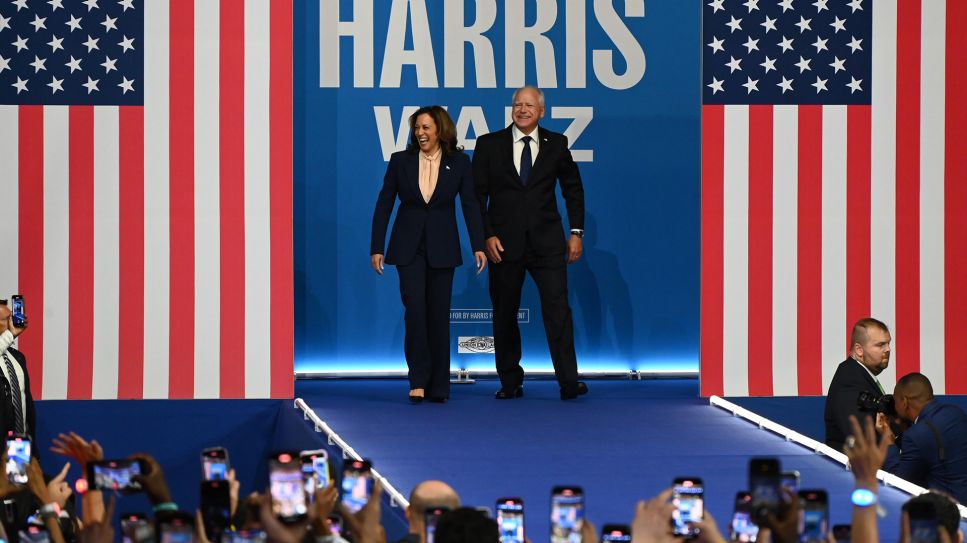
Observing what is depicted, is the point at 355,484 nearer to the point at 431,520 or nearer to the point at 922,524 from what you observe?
the point at 431,520

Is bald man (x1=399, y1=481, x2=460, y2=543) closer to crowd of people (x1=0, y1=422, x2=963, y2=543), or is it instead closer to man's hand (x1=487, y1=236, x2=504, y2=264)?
crowd of people (x1=0, y1=422, x2=963, y2=543)

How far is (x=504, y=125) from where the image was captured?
29.3 ft

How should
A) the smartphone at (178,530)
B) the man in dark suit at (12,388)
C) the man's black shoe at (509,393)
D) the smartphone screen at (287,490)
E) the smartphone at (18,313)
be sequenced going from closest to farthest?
the smartphone at (178,530) → the smartphone screen at (287,490) → the man in dark suit at (12,388) → the smartphone at (18,313) → the man's black shoe at (509,393)

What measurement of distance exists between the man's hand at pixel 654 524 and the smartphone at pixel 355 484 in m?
0.58

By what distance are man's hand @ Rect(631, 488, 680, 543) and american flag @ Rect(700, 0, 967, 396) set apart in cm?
495

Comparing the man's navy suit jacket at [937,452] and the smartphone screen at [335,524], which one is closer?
the smartphone screen at [335,524]

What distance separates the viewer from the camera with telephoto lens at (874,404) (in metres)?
6.22

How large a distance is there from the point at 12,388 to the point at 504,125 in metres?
3.38

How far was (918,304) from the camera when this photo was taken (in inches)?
319

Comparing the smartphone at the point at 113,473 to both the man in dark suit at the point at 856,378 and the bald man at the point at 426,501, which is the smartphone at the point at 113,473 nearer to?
the bald man at the point at 426,501

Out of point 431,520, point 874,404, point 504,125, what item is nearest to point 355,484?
point 431,520

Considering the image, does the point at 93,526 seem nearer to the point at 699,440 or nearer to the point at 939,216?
the point at 699,440

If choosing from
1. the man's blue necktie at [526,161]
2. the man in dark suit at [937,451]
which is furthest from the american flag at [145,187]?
the man in dark suit at [937,451]

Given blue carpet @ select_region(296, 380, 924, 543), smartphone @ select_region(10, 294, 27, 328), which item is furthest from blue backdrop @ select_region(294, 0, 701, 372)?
smartphone @ select_region(10, 294, 27, 328)
